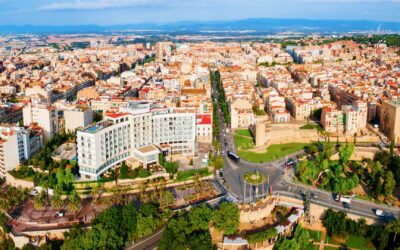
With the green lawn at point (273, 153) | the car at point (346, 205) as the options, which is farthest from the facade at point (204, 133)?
the car at point (346, 205)

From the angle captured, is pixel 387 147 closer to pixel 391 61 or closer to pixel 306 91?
pixel 306 91

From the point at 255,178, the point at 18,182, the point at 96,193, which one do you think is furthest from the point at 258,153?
the point at 18,182

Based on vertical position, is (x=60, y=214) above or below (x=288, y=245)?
above

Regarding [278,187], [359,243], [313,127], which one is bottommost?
[359,243]

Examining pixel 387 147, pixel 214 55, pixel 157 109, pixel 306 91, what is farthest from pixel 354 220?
pixel 214 55

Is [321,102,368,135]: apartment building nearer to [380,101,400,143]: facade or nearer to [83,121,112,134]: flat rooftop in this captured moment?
[380,101,400,143]: facade

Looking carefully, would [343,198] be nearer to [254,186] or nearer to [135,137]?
[254,186]

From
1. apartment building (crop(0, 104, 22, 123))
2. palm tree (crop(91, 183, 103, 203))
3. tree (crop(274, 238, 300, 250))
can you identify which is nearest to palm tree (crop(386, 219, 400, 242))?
tree (crop(274, 238, 300, 250))
